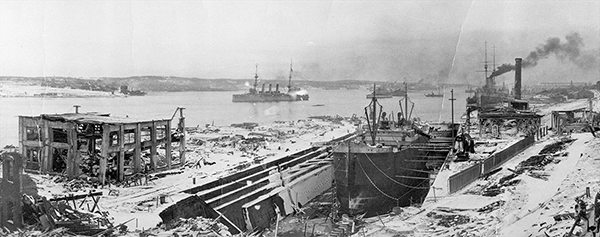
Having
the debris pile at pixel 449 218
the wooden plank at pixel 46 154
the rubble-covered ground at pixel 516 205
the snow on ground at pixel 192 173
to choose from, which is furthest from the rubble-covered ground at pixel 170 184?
the debris pile at pixel 449 218

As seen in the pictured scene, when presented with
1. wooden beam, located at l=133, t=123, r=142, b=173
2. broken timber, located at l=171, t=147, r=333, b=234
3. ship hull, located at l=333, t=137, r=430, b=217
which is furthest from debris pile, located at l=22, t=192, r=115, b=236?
ship hull, located at l=333, t=137, r=430, b=217

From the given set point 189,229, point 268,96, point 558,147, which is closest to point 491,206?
point 189,229

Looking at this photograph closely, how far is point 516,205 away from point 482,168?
685cm

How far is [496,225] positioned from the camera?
1095 centimetres

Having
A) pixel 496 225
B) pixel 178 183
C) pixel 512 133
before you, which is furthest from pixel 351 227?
pixel 512 133

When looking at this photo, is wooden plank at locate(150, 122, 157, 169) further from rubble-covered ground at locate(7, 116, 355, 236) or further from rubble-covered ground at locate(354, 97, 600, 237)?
rubble-covered ground at locate(354, 97, 600, 237)

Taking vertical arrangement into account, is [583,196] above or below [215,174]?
above

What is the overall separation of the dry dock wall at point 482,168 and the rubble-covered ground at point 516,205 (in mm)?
405

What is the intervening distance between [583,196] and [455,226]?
299 centimetres

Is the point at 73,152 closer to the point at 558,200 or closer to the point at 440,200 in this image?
the point at 440,200

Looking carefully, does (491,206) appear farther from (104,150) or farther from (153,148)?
(153,148)

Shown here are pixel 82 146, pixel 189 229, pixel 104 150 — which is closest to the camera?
pixel 189 229

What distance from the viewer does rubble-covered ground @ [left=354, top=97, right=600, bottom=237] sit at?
32.9 feet

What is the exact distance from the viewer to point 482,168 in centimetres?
1891
